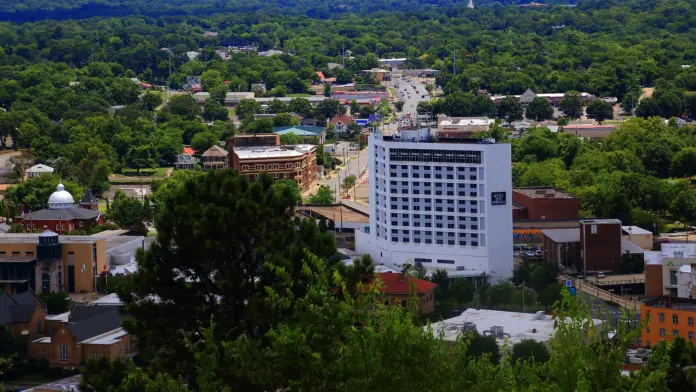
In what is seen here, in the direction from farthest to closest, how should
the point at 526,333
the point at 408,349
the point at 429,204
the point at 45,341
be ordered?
the point at 429,204
the point at 45,341
the point at 526,333
the point at 408,349

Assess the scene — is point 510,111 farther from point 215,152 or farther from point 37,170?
point 37,170

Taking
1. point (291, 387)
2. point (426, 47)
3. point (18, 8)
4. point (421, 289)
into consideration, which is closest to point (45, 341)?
point (421, 289)

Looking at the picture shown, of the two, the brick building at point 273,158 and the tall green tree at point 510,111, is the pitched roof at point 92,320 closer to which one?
the brick building at point 273,158

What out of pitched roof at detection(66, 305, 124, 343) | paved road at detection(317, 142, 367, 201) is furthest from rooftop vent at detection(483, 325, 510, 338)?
paved road at detection(317, 142, 367, 201)

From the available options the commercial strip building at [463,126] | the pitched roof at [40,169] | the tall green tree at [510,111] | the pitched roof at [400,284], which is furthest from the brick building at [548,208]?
the tall green tree at [510,111]

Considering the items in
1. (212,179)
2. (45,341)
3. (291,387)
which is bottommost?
(45,341)

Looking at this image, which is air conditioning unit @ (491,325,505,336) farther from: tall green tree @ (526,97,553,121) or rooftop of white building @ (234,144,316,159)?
tall green tree @ (526,97,553,121)

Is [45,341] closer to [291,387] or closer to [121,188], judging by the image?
[291,387]

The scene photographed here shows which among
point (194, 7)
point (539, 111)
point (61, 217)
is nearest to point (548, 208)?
point (61, 217)
